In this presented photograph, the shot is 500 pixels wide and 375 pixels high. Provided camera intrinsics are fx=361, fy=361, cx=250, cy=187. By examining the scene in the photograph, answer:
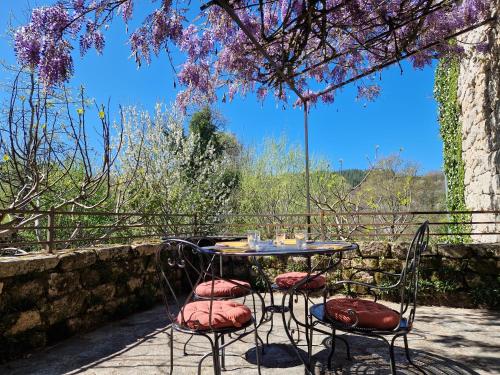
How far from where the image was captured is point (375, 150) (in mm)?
6406

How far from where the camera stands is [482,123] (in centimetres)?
411

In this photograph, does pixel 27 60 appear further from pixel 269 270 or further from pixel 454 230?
pixel 454 230

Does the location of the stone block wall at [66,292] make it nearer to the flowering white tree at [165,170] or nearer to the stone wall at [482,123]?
the flowering white tree at [165,170]

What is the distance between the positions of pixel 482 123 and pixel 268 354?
142 inches

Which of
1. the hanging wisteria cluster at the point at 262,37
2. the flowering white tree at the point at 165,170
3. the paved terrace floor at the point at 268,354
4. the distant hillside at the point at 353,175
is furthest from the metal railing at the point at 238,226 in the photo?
the hanging wisteria cluster at the point at 262,37

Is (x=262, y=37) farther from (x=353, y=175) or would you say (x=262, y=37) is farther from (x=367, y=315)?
(x=353, y=175)

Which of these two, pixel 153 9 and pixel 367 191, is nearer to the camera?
pixel 153 9

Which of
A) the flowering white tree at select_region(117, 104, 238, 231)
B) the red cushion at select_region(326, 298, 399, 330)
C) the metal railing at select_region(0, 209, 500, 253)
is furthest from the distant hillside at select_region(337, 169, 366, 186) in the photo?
the red cushion at select_region(326, 298, 399, 330)

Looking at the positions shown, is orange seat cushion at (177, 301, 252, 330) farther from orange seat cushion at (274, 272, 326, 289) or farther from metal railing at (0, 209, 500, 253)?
metal railing at (0, 209, 500, 253)

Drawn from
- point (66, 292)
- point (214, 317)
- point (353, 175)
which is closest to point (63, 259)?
point (66, 292)

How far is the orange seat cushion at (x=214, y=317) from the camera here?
155cm

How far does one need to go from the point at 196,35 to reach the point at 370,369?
12.0 ft

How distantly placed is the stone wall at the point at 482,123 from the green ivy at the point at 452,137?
15cm

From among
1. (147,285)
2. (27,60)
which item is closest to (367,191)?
(147,285)
